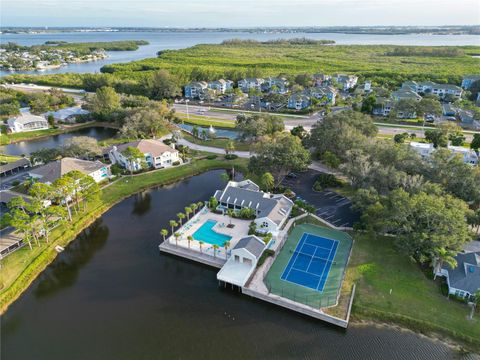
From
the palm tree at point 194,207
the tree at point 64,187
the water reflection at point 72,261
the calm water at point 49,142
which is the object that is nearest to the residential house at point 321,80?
the calm water at point 49,142

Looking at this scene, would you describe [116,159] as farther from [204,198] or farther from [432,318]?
[432,318]

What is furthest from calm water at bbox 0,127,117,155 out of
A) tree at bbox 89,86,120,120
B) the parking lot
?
the parking lot

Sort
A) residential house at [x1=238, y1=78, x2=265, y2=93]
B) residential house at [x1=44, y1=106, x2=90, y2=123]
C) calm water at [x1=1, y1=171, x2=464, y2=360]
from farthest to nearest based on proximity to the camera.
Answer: residential house at [x1=238, y1=78, x2=265, y2=93] → residential house at [x1=44, y1=106, x2=90, y2=123] → calm water at [x1=1, y1=171, x2=464, y2=360]

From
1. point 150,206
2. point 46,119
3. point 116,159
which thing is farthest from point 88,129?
point 150,206

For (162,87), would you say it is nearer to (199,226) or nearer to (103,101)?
(103,101)

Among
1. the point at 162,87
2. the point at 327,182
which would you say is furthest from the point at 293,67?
the point at 327,182

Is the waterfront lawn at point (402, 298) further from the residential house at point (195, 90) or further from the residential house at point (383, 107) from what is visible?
the residential house at point (195, 90)

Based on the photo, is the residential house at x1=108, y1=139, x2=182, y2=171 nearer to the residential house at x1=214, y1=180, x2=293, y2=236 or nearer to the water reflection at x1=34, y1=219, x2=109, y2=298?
the water reflection at x1=34, y1=219, x2=109, y2=298
